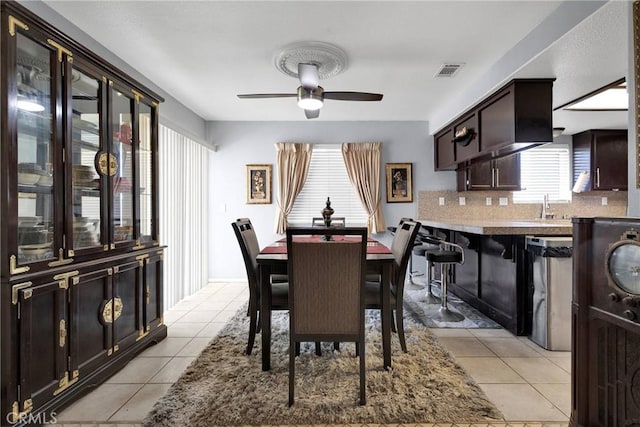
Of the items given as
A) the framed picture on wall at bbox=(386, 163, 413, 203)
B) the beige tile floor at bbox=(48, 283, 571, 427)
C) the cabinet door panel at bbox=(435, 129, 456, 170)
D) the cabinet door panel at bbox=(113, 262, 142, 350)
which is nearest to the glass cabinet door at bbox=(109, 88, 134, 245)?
the cabinet door panel at bbox=(113, 262, 142, 350)

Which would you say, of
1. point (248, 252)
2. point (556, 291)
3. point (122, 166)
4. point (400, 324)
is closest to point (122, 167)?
point (122, 166)

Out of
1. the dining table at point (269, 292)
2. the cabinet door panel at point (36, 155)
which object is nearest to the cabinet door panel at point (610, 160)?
the dining table at point (269, 292)

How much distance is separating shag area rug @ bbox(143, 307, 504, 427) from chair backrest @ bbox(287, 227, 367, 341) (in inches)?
15.0

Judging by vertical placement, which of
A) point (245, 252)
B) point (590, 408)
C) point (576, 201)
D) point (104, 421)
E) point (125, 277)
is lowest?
point (104, 421)

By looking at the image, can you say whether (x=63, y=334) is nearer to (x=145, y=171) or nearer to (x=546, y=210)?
(x=145, y=171)

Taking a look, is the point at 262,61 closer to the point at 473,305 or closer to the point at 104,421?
the point at 104,421

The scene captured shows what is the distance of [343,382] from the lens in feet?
6.42

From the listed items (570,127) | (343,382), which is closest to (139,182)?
(343,382)

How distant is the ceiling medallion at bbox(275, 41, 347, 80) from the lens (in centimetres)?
251

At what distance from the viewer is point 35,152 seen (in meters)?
1.63

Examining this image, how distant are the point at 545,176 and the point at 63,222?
18.8 feet

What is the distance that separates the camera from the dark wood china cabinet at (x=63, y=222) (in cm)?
145

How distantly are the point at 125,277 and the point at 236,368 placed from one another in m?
1.01

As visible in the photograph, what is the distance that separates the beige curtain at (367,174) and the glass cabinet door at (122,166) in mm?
2922
